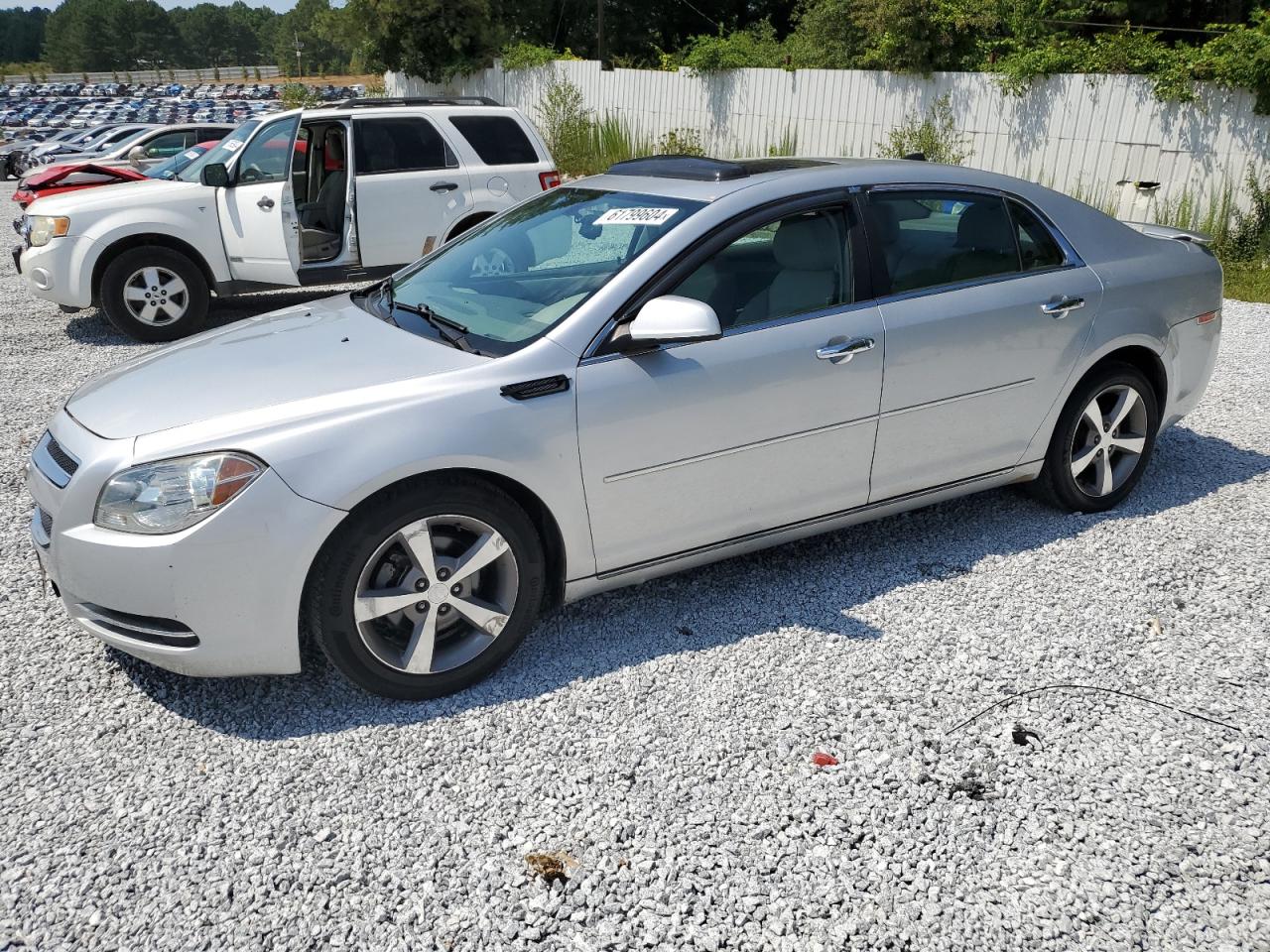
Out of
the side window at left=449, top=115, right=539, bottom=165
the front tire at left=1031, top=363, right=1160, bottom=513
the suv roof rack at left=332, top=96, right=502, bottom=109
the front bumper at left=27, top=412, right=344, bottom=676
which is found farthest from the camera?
the side window at left=449, top=115, right=539, bottom=165

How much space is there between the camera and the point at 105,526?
3.13m

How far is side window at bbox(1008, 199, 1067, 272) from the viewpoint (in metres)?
4.51

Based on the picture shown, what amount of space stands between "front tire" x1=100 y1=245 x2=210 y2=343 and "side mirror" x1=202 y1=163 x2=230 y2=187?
0.68 m

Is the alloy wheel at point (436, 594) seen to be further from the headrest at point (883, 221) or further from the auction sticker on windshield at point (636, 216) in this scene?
the headrest at point (883, 221)

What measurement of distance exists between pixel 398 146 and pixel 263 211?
1.36 meters

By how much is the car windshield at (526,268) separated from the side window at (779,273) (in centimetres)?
23

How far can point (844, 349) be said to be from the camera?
3.89 meters

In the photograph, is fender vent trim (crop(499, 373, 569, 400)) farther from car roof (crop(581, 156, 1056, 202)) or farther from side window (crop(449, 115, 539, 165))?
side window (crop(449, 115, 539, 165))

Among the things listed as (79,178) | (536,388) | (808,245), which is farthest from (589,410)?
(79,178)

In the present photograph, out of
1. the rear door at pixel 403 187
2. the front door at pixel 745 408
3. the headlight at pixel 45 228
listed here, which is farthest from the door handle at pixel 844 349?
the headlight at pixel 45 228

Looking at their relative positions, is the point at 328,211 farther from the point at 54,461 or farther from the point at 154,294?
the point at 54,461

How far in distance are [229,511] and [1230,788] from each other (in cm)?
300

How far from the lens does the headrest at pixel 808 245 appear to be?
13.0 feet

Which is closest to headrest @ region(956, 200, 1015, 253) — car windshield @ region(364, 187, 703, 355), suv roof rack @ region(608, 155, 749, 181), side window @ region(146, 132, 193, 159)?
suv roof rack @ region(608, 155, 749, 181)
